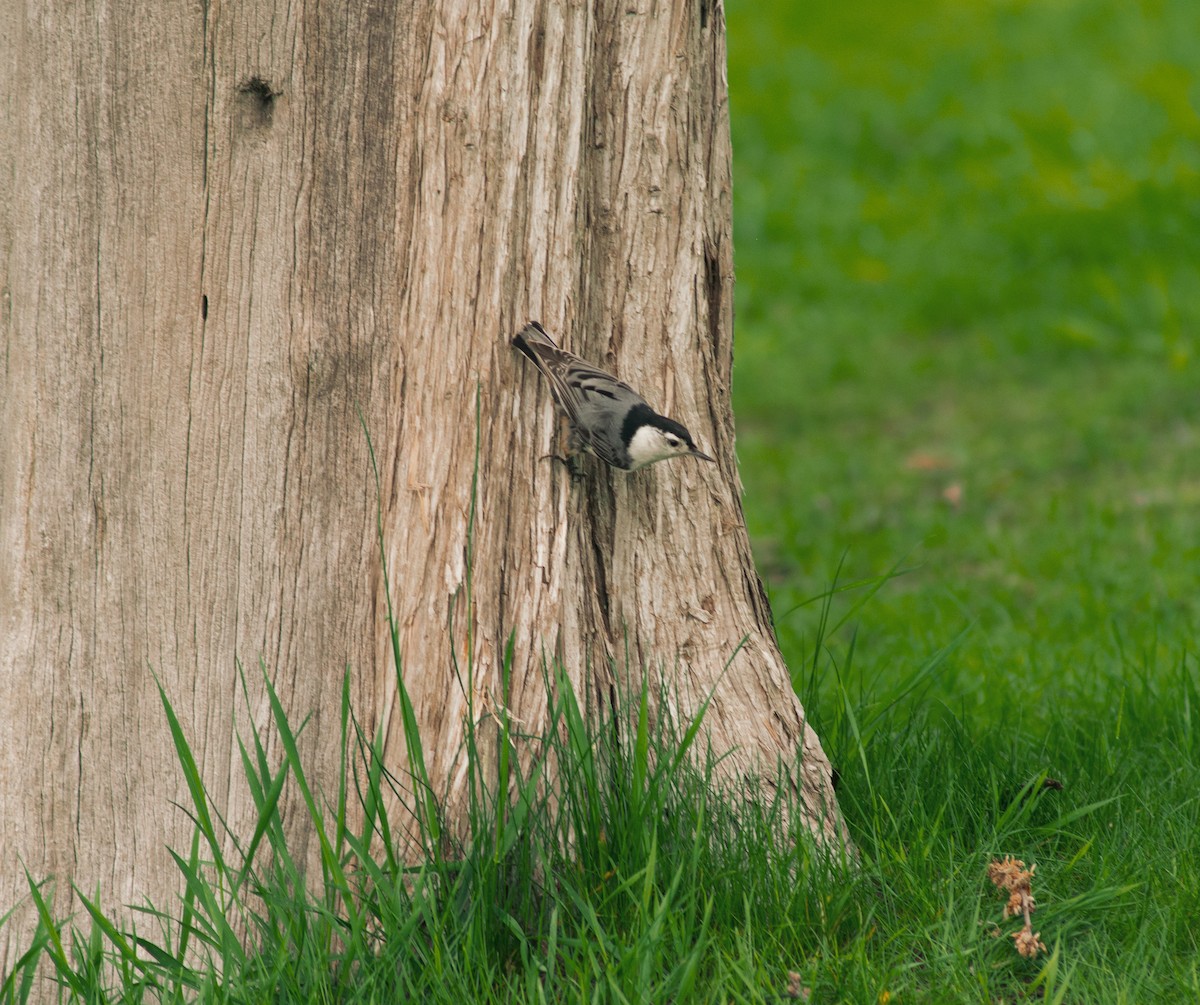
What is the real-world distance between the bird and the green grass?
527 mm

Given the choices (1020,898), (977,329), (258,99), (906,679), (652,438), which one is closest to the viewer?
(1020,898)

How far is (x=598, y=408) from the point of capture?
9.47ft

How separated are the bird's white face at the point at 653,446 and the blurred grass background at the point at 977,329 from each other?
0.56 meters

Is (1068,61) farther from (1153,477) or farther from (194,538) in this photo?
(194,538)

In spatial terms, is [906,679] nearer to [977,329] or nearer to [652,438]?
[652,438]

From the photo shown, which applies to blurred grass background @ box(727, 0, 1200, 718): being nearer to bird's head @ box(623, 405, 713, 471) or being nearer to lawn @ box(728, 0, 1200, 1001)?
lawn @ box(728, 0, 1200, 1001)

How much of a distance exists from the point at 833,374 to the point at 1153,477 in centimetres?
250

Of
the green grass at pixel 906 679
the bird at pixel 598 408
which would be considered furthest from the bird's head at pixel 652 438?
the green grass at pixel 906 679

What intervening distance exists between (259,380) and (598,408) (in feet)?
2.45

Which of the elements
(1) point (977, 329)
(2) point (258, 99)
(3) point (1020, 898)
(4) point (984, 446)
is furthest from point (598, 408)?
(1) point (977, 329)

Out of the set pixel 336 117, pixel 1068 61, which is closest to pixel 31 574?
pixel 336 117

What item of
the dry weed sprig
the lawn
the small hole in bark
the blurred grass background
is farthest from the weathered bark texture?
the blurred grass background

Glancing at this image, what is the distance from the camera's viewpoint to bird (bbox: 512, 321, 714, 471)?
293 cm

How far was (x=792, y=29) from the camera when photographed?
14336 mm
